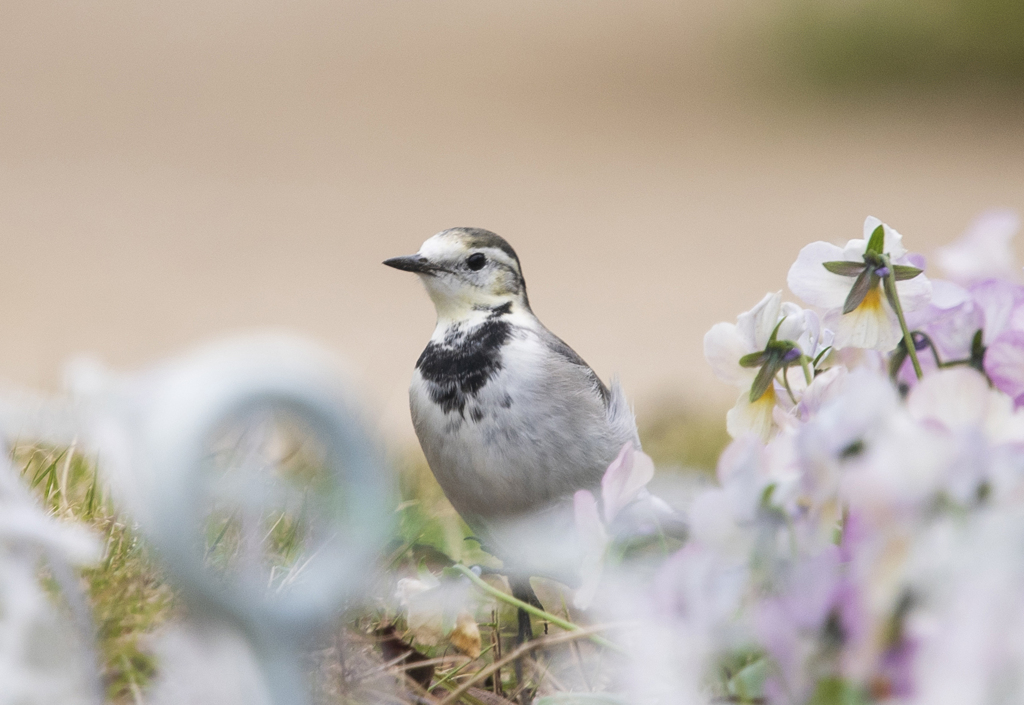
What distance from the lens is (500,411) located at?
1332mm

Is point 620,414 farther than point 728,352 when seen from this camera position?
Yes

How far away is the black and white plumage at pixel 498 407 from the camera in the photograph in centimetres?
131

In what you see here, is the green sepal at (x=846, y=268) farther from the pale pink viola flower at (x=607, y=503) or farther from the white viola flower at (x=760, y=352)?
the pale pink viola flower at (x=607, y=503)

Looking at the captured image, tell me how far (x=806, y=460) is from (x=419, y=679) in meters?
0.63

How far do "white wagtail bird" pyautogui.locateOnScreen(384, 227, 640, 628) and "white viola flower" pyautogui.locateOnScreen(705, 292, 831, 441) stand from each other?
345 millimetres

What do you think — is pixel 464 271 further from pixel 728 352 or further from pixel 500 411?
pixel 728 352

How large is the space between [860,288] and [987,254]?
0.20 meters

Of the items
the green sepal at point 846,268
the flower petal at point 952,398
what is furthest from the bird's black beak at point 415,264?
the flower petal at point 952,398

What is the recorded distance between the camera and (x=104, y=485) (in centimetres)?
139

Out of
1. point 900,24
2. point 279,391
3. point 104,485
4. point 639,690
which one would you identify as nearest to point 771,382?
point 639,690

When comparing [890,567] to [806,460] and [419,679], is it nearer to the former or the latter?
[806,460]

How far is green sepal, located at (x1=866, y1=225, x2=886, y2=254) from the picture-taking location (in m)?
0.90

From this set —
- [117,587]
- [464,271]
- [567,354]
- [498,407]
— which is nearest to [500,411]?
[498,407]

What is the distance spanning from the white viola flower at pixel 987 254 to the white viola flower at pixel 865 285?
11 centimetres
